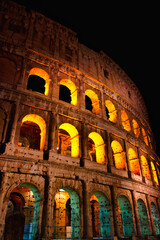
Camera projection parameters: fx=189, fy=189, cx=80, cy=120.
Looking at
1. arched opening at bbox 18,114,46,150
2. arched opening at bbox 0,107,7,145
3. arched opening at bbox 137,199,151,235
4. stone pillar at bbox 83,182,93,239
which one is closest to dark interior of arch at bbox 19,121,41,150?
arched opening at bbox 18,114,46,150

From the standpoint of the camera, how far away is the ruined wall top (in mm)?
11516

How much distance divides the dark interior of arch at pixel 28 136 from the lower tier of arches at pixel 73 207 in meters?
2.93

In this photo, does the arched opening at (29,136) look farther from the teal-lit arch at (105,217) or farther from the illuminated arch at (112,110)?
the illuminated arch at (112,110)

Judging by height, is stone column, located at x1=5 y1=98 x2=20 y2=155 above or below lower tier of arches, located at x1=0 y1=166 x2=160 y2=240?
above

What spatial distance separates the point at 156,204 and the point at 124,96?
9.07 m

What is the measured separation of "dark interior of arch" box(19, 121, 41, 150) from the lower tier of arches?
2.93 metres

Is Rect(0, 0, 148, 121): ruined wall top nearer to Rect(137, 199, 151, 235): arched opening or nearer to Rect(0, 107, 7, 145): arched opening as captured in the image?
Rect(0, 107, 7, 145): arched opening

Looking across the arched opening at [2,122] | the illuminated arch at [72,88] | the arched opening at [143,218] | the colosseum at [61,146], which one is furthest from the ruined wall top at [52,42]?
the arched opening at [143,218]

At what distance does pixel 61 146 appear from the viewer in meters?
13.5

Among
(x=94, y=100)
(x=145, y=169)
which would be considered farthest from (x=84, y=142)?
(x=145, y=169)

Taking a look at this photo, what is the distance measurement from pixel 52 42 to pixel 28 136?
21.8 ft

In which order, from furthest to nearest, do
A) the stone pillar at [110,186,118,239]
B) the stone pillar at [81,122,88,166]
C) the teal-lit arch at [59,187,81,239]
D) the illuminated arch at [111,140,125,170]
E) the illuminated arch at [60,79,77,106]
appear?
the illuminated arch at [111,140,125,170] < the illuminated arch at [60,79,77,106] < the stone pillar at [81,122,88,166] < the stone pillar at [110,186,118,239] < the teal-lit arch at [59,187,81,239]

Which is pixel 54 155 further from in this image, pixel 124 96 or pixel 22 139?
pixel 124 96

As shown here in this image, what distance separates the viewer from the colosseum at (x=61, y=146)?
8109mm
